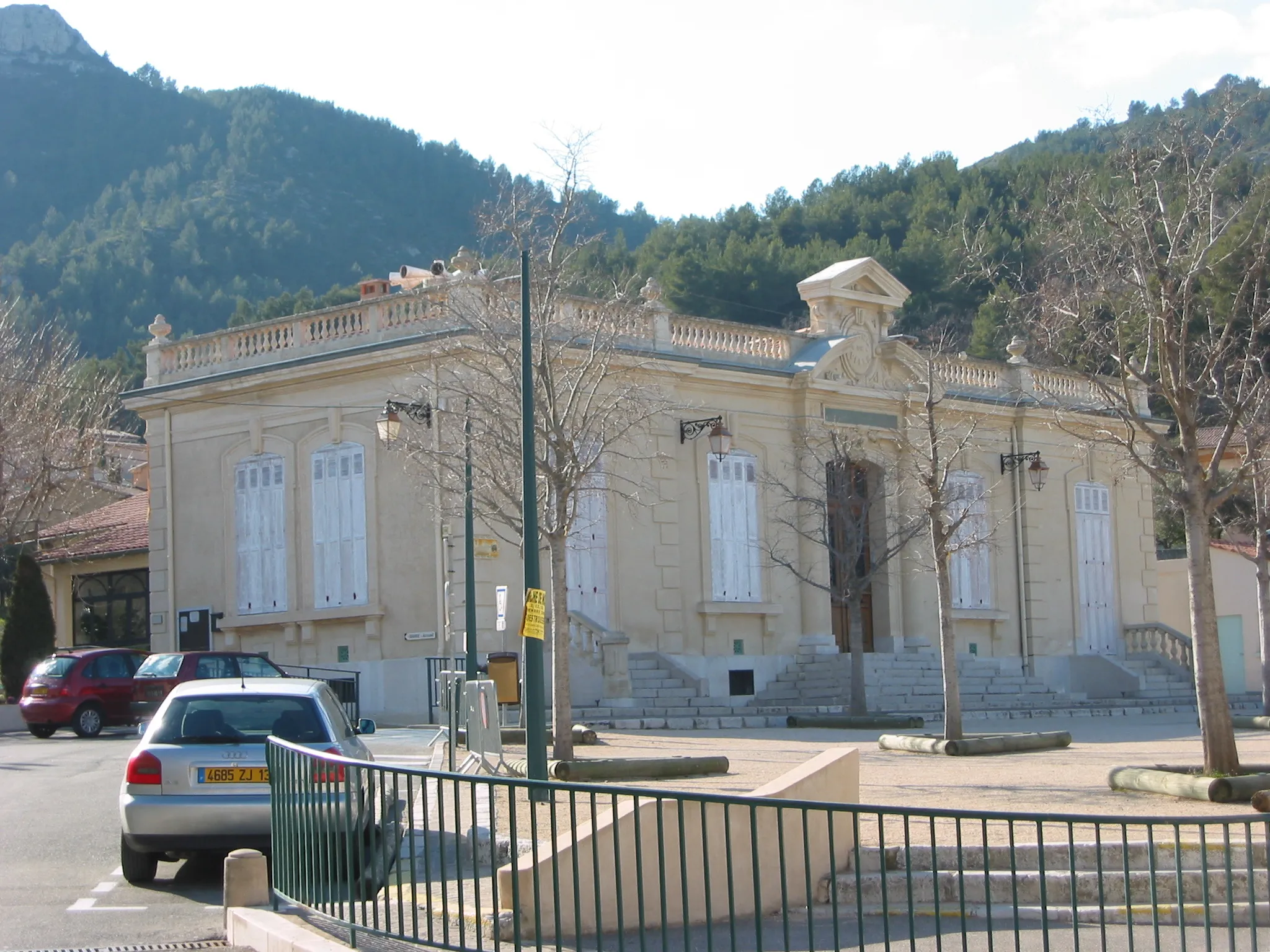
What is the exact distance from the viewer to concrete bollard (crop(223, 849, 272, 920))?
928cm

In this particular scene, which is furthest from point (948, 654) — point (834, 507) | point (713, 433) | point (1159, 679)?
point (1159, 679)

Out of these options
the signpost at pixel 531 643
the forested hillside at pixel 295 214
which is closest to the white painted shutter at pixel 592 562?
the signpost at pixel 531 643

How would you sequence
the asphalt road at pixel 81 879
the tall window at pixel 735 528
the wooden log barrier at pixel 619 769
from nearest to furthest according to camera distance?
the asphalt road at pixel 81 879 → the wooden log barrier at pixel 619 769 → the tall window at pixel 735 528

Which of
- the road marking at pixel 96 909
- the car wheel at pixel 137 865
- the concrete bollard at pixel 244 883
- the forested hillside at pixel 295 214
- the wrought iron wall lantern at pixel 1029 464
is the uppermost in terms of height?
the forested hillside at pixel 295 214

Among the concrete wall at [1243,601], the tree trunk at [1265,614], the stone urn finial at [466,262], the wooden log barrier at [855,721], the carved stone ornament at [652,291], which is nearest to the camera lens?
the wooden log barrier at [855,721]

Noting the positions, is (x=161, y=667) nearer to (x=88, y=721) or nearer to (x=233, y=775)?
(x=88, y=721)

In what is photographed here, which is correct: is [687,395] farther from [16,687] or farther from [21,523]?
[21,523]

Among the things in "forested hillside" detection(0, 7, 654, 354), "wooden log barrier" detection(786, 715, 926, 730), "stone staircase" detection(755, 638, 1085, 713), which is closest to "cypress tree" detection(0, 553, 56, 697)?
"stone staircase" detection(755, 638, 1085, 713)

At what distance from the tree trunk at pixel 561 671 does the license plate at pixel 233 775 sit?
591 centimetres

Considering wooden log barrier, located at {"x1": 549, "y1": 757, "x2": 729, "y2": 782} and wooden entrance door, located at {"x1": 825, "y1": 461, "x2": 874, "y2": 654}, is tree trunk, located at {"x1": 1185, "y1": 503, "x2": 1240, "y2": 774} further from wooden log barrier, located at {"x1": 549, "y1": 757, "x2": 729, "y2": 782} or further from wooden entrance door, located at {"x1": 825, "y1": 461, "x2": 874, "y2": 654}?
wooden entrance door, located at {"x1": 825, "y1": 461, "x2": 874, "y2": 654}

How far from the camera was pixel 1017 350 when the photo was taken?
36.2m

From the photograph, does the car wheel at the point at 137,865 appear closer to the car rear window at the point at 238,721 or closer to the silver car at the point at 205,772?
the silver car at the point at 205,772

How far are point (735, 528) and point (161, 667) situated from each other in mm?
10893

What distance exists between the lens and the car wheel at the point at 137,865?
11.2 m
